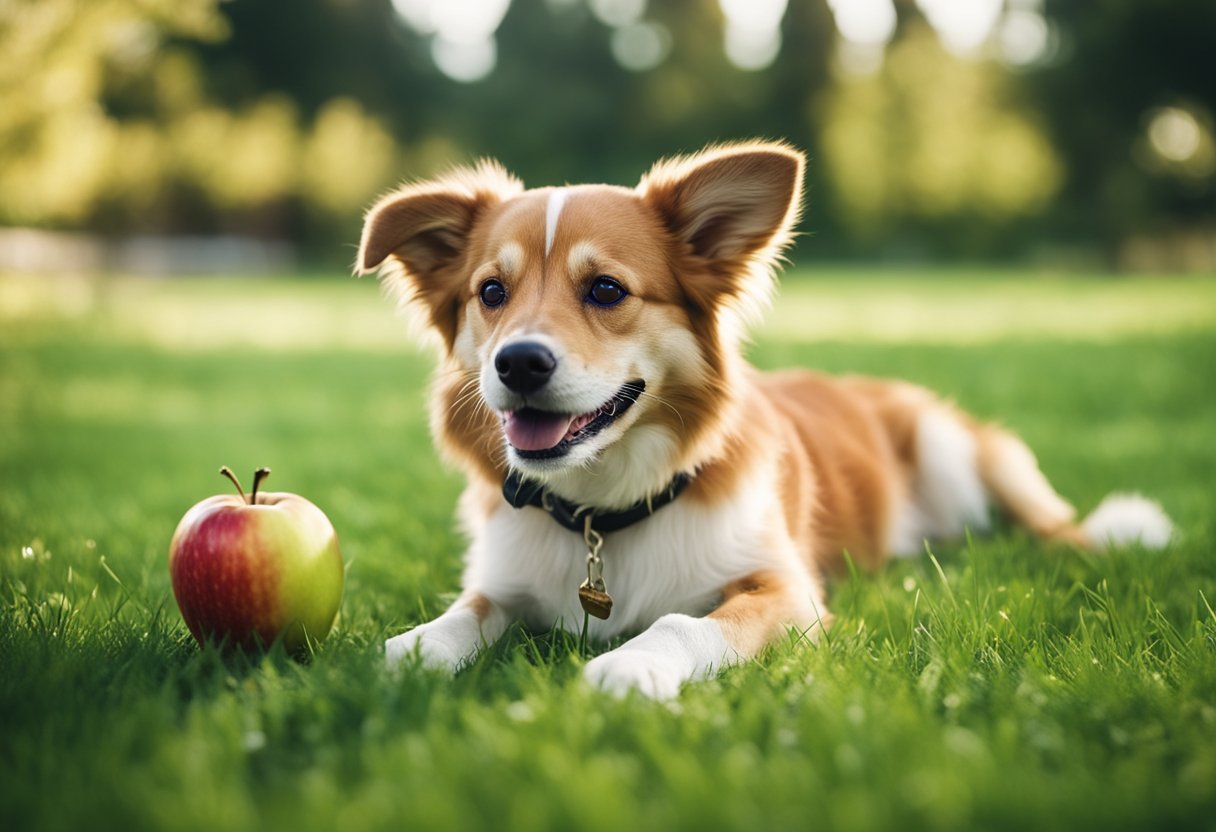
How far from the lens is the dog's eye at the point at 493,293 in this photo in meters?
3.32

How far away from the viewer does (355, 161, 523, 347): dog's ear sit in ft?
Answer: 11.3

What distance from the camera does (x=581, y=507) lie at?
10.7ft

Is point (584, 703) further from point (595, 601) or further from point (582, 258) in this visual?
point (582, 258)

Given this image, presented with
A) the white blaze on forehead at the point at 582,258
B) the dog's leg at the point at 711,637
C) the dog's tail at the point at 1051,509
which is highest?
the white blaze on forehead at the point at 582,258

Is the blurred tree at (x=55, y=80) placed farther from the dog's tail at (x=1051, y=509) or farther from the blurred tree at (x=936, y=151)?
the blurred tree at (x=936, y=151)

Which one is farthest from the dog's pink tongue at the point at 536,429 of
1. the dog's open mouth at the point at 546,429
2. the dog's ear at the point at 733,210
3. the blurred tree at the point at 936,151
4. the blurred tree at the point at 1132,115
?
the blurred tree at the point at 1132,115

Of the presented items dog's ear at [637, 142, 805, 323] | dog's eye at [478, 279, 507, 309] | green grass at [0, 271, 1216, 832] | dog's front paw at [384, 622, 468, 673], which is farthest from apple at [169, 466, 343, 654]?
dog's ear at [637, 142, 805, 323]

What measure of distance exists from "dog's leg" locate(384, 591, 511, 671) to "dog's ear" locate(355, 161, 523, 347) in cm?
100

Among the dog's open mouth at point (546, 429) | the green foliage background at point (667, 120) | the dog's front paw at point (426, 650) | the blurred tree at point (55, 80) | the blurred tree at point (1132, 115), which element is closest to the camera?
the dog's front paw at point (426, 650)

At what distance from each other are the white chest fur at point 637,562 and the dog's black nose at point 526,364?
2.12 ft

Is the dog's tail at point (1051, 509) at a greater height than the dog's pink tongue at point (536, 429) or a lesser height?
lesser

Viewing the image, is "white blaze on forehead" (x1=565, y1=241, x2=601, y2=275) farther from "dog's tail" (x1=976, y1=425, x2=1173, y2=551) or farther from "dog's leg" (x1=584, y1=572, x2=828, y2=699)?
"dog's tail" (x1=976, y1=425, x2=1173, y2=551)

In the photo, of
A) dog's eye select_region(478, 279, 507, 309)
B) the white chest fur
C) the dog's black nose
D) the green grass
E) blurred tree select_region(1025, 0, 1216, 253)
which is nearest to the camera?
the green grass

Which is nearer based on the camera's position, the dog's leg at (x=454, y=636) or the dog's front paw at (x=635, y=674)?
the dog's front paw at (x=635, y=674)
